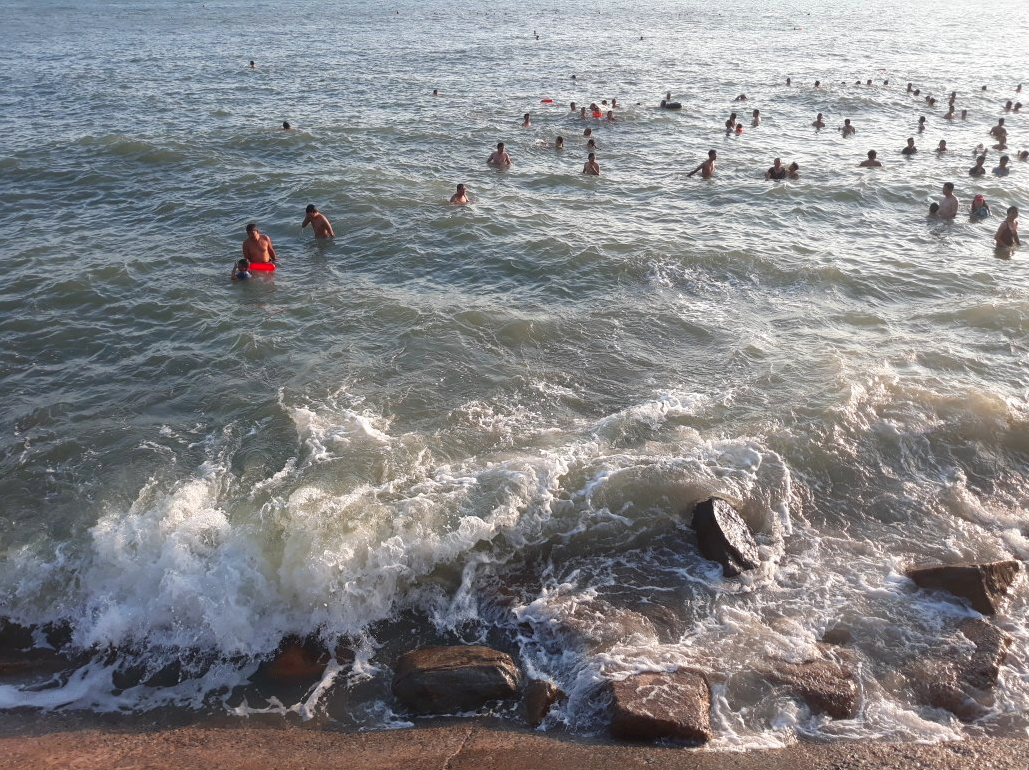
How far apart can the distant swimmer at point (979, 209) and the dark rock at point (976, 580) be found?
1429 centimetres

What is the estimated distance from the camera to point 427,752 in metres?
5.83

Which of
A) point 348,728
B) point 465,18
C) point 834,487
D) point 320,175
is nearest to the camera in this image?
point 348,728

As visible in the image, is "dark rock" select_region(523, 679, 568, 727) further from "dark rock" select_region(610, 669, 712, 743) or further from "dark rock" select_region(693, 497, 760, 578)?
"dark rock" select_region(693, 497, 760, 578)

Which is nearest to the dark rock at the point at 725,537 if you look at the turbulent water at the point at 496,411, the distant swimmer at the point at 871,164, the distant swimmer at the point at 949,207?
the turbulent water at the point at 496,411

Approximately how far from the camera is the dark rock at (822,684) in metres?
6.27

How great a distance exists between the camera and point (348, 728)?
6223 mm

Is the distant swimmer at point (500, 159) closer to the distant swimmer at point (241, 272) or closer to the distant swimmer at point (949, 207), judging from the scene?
the distant swimmer at point (241, 272)

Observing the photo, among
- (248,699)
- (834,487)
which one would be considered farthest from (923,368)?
(248,699)

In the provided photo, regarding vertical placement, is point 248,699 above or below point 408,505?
below

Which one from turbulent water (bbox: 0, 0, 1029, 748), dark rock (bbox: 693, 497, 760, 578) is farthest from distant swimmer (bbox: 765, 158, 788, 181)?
dark rock (bbox: 693, 497, 760, 578)

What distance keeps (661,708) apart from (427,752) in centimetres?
198

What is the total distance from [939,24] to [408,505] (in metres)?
75.8

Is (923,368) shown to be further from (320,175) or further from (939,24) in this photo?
(939,24)

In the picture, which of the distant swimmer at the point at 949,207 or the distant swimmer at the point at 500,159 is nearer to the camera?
the distant swimmer at the point at 949,207
